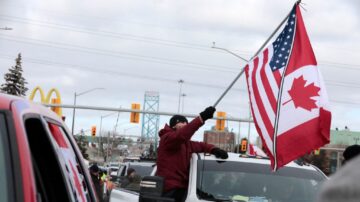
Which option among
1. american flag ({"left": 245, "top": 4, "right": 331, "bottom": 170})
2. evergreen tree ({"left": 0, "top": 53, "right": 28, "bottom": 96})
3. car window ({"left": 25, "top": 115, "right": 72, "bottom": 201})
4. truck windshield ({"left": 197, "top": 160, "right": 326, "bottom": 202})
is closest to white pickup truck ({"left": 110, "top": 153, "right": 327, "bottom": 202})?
truck windshield ({"left": 197, "top": 160, "right": 326, "bottom": 202})

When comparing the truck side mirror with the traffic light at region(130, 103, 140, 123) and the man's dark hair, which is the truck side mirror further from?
the traffic light at region(130, 103, 140, 123)

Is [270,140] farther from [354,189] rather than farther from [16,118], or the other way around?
[354,189]

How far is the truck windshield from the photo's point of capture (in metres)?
5.78

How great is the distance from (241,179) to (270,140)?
3.65 feet

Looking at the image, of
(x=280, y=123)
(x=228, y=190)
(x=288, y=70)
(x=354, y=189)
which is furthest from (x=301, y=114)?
(x=354, y=189)

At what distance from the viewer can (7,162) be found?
96.8 inches

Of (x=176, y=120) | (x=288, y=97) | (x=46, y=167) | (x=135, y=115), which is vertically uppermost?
(x=135, y=115)

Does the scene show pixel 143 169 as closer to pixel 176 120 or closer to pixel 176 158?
pixel 176 120

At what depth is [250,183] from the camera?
19.4ft

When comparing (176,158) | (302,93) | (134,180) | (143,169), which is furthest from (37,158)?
(143,169)

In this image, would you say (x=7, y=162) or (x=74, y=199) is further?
(x=74, y=199)

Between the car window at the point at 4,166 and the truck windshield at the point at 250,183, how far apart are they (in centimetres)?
336

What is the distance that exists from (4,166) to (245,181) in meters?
3.76

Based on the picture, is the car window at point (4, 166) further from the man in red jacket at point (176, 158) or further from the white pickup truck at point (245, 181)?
the man in red jacket at point (176, 158)
